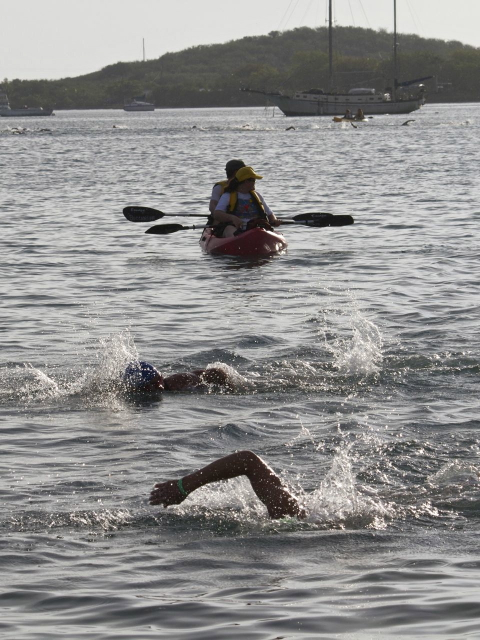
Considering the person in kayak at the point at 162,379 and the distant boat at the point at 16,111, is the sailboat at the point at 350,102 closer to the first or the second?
the distant boat at the point at 16,111

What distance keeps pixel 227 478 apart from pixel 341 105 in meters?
117

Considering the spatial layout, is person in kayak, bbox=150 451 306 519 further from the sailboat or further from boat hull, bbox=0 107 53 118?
boat hull, bbox=0 107 53 118

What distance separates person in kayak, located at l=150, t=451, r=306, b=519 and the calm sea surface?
227 millimetres

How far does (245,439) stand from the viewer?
9.19 meters

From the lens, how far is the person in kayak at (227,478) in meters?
6.96

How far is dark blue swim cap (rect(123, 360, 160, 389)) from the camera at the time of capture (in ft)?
35.0

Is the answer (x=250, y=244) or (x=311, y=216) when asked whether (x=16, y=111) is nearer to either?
(x=311, y=216)

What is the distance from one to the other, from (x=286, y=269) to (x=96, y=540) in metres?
12.1

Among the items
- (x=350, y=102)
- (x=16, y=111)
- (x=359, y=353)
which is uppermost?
(x=16, y=111)

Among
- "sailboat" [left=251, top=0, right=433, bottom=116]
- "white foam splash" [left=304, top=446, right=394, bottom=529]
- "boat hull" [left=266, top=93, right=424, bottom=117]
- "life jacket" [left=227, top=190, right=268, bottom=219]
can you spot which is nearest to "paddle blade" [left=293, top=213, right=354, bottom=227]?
"life jacket" [left=227, top=190, right=268, bottom=219]

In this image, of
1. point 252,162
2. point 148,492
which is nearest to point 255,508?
point 148,492

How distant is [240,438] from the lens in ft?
30.2

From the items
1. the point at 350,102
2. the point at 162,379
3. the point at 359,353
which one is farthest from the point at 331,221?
the point at 350,102

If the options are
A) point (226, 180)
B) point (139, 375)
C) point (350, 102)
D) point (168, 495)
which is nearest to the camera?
point (168, 495)
